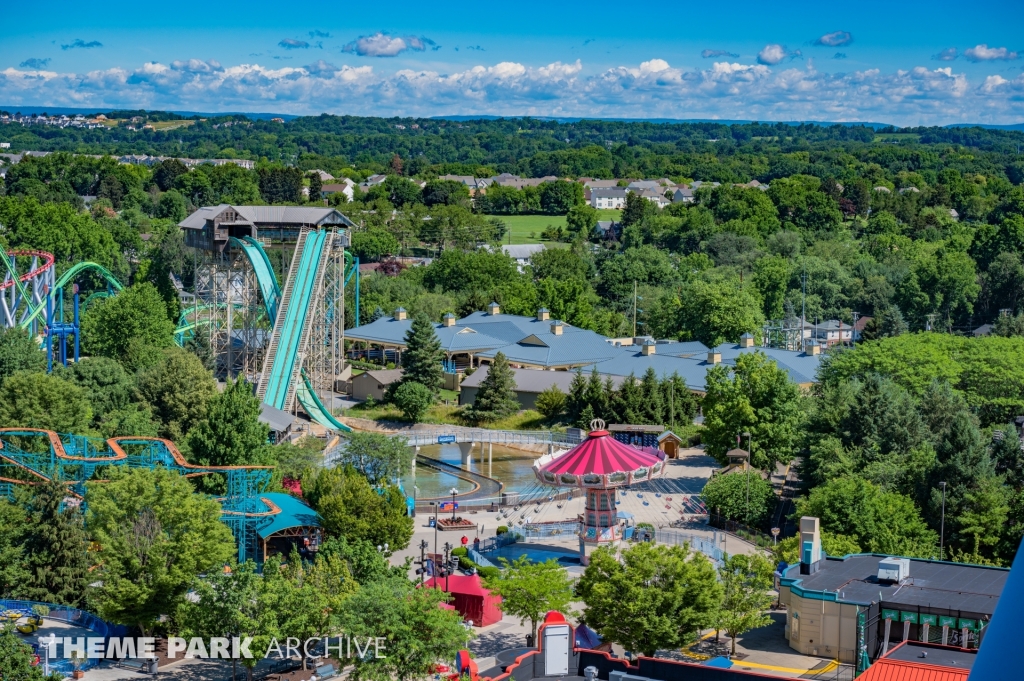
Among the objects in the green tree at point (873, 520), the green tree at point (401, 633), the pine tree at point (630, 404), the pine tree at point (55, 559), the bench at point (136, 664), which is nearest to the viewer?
the green tree at point (401, 633)

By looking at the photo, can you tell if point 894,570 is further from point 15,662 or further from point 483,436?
point 483,436

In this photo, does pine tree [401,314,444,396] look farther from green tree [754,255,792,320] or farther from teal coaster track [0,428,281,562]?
green tree [754,255,792,320]

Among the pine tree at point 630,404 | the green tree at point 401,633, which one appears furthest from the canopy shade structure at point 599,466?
the pine tree at point 630,404

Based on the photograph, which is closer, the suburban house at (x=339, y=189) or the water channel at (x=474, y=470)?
the water channel at (x=474, y=470)

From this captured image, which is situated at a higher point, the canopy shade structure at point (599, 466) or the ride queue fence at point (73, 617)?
the canopy shade structure at point (599, 466)

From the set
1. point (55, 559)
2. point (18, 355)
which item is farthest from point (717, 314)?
point (55, 559)

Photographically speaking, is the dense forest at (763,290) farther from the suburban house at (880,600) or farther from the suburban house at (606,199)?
the suburban house at (606,199)

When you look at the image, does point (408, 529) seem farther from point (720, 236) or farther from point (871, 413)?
point (720, 236)
